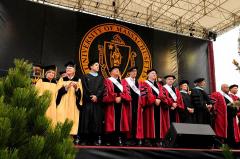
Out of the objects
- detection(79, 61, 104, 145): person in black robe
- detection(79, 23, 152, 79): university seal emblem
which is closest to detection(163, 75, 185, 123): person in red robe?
detection(79, 61, 104, 145): person in black robe

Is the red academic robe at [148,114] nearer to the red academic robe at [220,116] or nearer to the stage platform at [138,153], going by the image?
the red academic robe at [220,116]

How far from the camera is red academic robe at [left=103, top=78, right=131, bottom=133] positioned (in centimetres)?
530

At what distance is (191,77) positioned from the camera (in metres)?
9.45

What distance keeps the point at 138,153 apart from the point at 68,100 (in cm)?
195

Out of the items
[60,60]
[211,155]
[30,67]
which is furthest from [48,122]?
[60,60]

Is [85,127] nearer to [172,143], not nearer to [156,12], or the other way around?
[172,143]

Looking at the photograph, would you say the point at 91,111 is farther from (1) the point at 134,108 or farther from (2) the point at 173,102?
(2) the point at 173,102

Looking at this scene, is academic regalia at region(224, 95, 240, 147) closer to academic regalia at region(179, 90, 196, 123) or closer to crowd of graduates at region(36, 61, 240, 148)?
crowd of graduates at region(36, 61, 240, 148)

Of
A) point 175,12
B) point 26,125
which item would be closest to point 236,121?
point 26,125

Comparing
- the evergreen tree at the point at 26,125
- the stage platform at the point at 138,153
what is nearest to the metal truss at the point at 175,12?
the stage platform at the point at 138,153

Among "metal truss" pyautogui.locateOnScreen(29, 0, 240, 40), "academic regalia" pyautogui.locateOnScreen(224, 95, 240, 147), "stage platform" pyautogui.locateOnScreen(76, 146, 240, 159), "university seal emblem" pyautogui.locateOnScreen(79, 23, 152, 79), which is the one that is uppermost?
"metal truss" pyautogui.locateOnScreen(29, 0, 240, 40)

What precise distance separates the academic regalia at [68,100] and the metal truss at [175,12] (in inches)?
310

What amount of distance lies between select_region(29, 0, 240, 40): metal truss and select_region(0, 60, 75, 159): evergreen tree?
1151 cm

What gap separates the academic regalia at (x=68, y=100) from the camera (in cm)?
502
